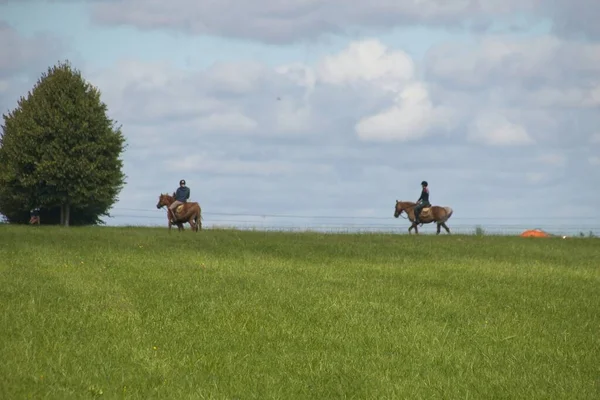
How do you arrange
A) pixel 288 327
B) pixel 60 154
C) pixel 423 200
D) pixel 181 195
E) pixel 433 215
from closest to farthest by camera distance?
pixel 288 327 < pixel 181 195 < pixel 423 200 < pixel 433 215 < pixel 60 154

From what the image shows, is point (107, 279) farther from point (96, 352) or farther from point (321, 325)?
point (96, 352)

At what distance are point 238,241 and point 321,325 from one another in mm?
22216

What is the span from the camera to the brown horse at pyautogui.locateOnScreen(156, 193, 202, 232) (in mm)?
52656

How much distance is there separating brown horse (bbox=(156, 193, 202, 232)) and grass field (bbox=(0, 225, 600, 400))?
1763cm

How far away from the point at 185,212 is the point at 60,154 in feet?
50.4

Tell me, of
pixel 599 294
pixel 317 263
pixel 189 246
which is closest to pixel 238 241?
pixel 189 246

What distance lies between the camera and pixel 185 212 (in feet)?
173

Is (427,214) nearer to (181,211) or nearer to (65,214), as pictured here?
(181,211)

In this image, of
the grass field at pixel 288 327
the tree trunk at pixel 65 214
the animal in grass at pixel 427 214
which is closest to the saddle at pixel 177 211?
the animal in grass at pixel 427 214

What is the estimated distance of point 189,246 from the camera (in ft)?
130

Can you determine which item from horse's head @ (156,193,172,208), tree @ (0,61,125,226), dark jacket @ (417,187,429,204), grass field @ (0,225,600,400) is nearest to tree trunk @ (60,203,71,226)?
tree @ (0,61,125,226)

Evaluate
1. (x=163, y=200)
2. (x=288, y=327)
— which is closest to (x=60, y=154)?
(x=163, y=200)

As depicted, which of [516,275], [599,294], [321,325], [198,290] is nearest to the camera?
[321,325]

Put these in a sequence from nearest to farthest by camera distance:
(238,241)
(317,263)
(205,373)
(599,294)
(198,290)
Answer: (205,373), (198,290), (599,294), (317,263), (238,241)
